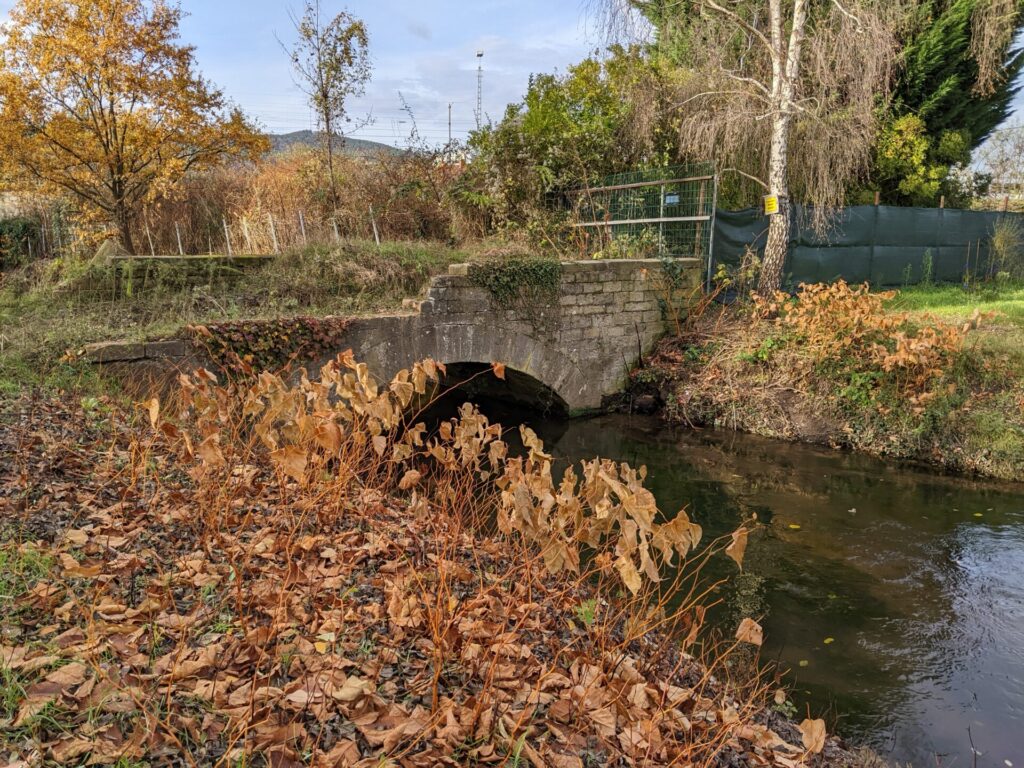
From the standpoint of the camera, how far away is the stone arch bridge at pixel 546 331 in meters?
7.45

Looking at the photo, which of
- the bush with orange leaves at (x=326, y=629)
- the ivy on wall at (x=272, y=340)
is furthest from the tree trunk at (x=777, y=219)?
the bush with orange leaves at (x=326, y=629)

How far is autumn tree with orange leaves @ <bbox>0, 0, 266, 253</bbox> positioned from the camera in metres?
8.84

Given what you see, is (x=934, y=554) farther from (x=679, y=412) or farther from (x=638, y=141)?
(x=638, y=141)

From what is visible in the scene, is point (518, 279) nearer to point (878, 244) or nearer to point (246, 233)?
point (246, 233)

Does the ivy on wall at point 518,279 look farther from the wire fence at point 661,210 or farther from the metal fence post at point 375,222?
the metal fence post at point 375,222

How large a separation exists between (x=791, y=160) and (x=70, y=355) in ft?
36.0

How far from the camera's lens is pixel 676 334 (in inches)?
393

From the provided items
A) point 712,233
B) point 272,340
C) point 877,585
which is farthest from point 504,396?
point 877,585

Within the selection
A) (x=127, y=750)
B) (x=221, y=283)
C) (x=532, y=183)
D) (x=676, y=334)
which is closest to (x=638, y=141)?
(x=532, y=183)

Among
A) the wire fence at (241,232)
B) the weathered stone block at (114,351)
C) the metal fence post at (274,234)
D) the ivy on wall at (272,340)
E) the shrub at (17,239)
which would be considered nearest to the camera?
the weathered stone block at (114,351)

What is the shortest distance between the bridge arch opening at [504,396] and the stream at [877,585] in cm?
139

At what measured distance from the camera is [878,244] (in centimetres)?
1230

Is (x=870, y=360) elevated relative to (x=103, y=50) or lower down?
lower down

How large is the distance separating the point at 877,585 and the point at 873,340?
398 cm
